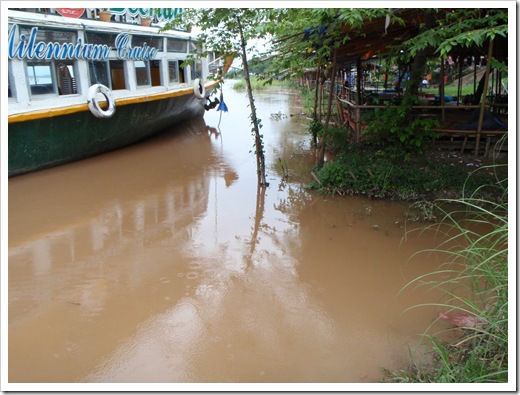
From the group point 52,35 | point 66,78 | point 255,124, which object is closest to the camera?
point 255,124

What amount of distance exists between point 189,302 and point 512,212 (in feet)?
9.42

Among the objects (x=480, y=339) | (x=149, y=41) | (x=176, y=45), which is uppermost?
(x=176, y=45)

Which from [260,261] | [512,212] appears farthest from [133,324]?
[512,212]

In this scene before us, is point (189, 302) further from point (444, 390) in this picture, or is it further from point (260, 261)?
point (444, 390)

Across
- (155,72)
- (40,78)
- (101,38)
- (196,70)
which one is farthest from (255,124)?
(196,70)

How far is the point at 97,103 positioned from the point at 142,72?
228 centimetres

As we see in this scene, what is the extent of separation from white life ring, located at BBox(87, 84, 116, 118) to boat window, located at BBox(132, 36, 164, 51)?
1.80 m

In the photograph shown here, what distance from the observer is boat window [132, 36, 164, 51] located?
10.1m

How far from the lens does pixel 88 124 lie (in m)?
8.82

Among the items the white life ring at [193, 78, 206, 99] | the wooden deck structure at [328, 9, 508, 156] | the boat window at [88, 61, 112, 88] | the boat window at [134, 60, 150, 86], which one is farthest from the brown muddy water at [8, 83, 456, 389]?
the white life ring at [193, 78, 206, 99]

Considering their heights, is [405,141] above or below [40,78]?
below

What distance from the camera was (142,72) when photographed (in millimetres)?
10586

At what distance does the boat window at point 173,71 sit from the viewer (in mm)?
11807

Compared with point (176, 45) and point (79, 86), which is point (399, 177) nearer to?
point (79, 86)
